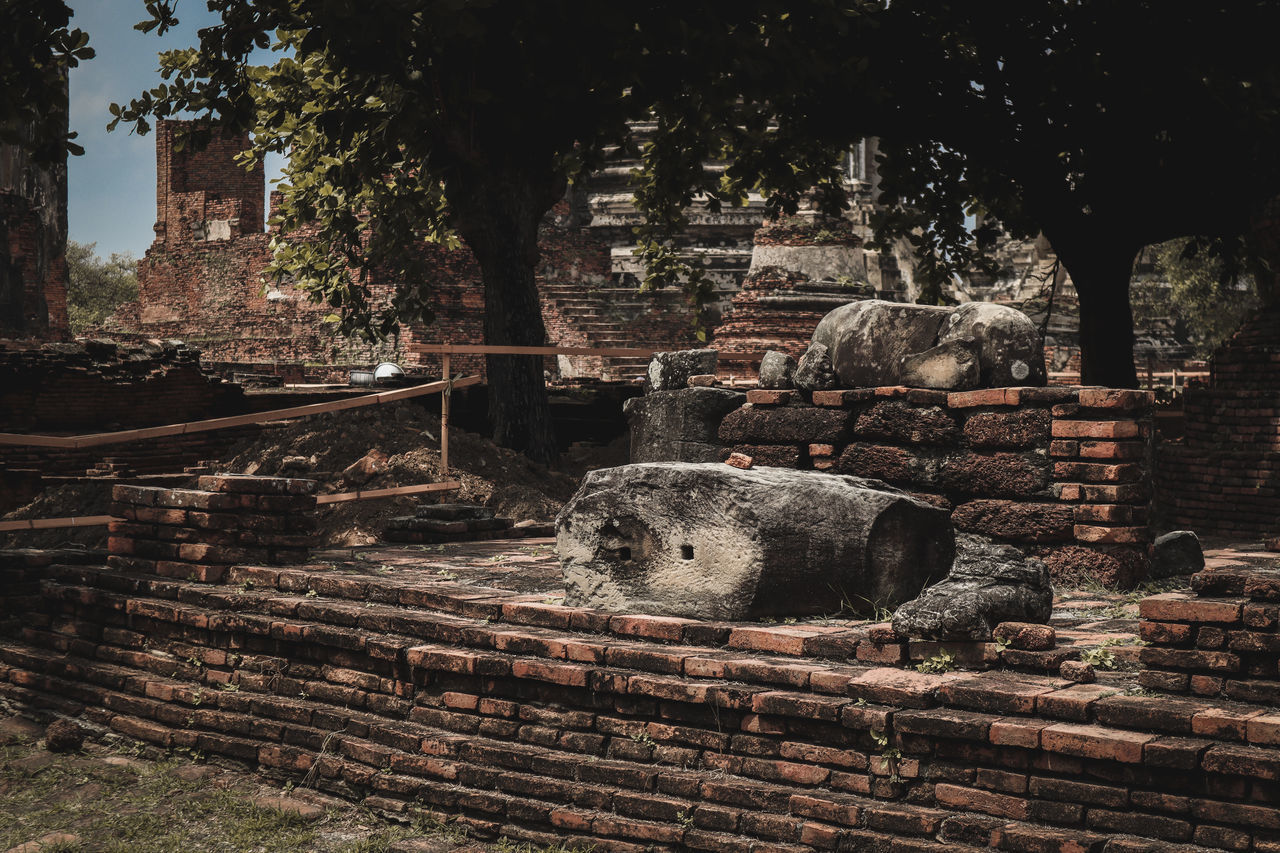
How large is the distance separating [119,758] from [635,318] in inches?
627

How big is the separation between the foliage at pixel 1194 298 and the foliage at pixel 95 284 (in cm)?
2795

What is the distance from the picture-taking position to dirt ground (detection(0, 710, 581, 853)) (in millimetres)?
3773

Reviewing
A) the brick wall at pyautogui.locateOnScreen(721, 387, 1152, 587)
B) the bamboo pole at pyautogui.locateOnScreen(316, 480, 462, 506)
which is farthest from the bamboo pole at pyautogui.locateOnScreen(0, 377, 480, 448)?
the brick wall at pyautogui.locateOnScreen(721, 387, 1152, 587)

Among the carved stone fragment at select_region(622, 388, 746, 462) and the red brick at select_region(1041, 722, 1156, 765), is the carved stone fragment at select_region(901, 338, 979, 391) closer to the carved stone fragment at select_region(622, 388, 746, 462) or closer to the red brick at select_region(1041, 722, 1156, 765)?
the carved stone fragment at select_region(622, 388, 746, 462)

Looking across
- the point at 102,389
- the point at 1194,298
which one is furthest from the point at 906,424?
the point at 1194,298

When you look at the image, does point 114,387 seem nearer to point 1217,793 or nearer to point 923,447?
point 923,447

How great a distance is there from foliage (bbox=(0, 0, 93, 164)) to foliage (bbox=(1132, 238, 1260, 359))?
18.4 m

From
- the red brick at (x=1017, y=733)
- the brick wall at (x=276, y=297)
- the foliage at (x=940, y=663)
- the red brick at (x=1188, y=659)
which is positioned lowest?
the red brick at (x=1017, y=733)

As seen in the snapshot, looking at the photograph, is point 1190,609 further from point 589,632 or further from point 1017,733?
point 589,632

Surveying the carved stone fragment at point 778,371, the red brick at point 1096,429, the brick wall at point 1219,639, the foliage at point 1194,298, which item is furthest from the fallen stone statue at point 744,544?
the foliage at point 1194,298

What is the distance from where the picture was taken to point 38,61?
7.51 meters

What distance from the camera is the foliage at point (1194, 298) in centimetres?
2203

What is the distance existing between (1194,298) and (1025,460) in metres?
19.8

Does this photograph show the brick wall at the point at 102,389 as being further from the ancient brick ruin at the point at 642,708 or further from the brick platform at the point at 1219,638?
the brick platform at the point at 1219,638
